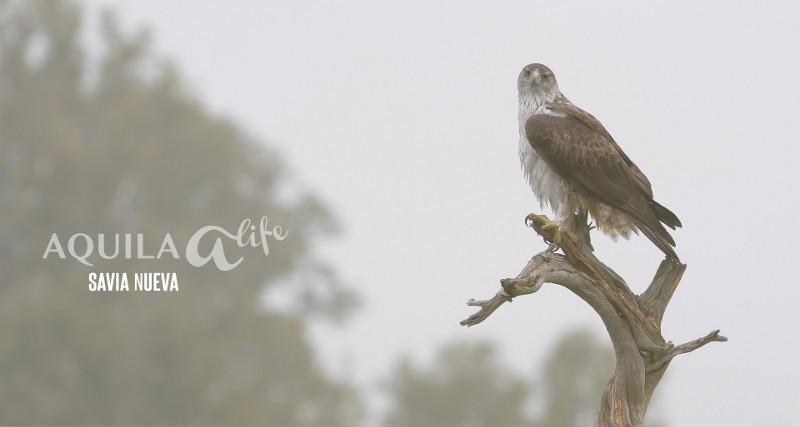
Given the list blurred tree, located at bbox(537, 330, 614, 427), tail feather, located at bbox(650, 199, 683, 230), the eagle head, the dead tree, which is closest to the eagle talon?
the dead tree

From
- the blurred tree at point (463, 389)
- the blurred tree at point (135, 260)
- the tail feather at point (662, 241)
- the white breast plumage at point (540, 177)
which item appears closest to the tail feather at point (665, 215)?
the tail feather at point (662, 241)

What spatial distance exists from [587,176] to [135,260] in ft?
79.0

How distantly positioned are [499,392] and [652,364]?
16722 millimetres

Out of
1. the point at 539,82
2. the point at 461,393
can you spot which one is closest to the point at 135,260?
the point at 461,393

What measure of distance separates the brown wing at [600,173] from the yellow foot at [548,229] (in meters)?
0.36

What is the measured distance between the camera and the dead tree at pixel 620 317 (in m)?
6.50

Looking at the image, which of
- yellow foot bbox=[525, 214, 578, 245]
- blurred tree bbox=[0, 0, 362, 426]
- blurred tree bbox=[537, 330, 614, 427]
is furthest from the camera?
blurred tree bbox=[0, 0, 362, 426]

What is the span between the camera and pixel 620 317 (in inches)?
259

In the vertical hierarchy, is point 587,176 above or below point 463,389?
below

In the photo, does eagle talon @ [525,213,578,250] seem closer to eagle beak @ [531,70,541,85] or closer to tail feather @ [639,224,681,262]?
tail feather @ [639,224,681,262]

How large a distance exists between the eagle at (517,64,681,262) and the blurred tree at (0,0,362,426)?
70.5ft

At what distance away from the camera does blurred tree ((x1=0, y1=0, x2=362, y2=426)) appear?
2822cm

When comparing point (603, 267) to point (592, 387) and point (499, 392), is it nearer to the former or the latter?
point (592, 387)

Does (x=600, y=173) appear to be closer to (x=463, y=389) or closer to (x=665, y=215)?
(x=665, y=215)
